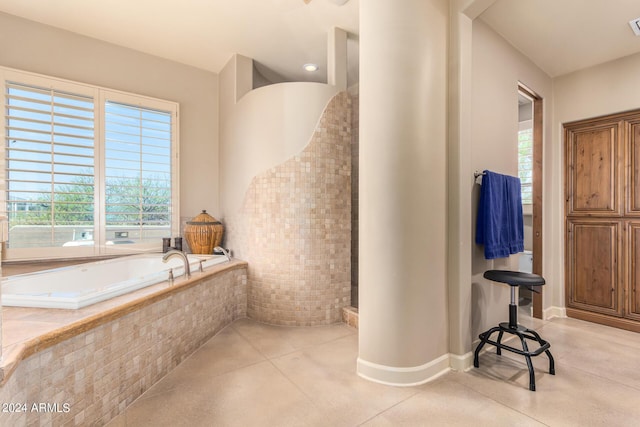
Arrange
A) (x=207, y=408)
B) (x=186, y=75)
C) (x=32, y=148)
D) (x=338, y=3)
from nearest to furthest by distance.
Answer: (x=207, y=408), (x=338, y=3), (x=32, y=148), (x=186, y=75)

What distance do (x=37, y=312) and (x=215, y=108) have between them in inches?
116

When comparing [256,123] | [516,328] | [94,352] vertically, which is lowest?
[516,328]

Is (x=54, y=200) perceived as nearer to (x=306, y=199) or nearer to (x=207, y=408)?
(x=306, y=199)

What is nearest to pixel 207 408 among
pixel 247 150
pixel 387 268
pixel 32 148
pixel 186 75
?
pixel 387 268

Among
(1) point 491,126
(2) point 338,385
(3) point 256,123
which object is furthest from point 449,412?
(3) point 256,123

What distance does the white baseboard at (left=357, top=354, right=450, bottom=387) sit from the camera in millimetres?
1915

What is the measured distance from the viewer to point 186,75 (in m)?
3.68

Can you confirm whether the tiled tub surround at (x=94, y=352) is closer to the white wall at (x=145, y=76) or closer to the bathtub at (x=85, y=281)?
the bathtub at (x=85, y=281)

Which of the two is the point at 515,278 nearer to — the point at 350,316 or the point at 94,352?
the point at 350,316

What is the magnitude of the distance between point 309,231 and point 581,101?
3.02m

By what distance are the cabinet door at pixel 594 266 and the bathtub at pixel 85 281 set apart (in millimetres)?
3583

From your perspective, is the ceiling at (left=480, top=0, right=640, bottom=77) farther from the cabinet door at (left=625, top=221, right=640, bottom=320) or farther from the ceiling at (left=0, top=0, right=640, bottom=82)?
the cabinet door at (left=625, top=221, right=640, bottom=320)

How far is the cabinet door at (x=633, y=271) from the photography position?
2844 mm

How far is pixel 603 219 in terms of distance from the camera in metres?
3.04
